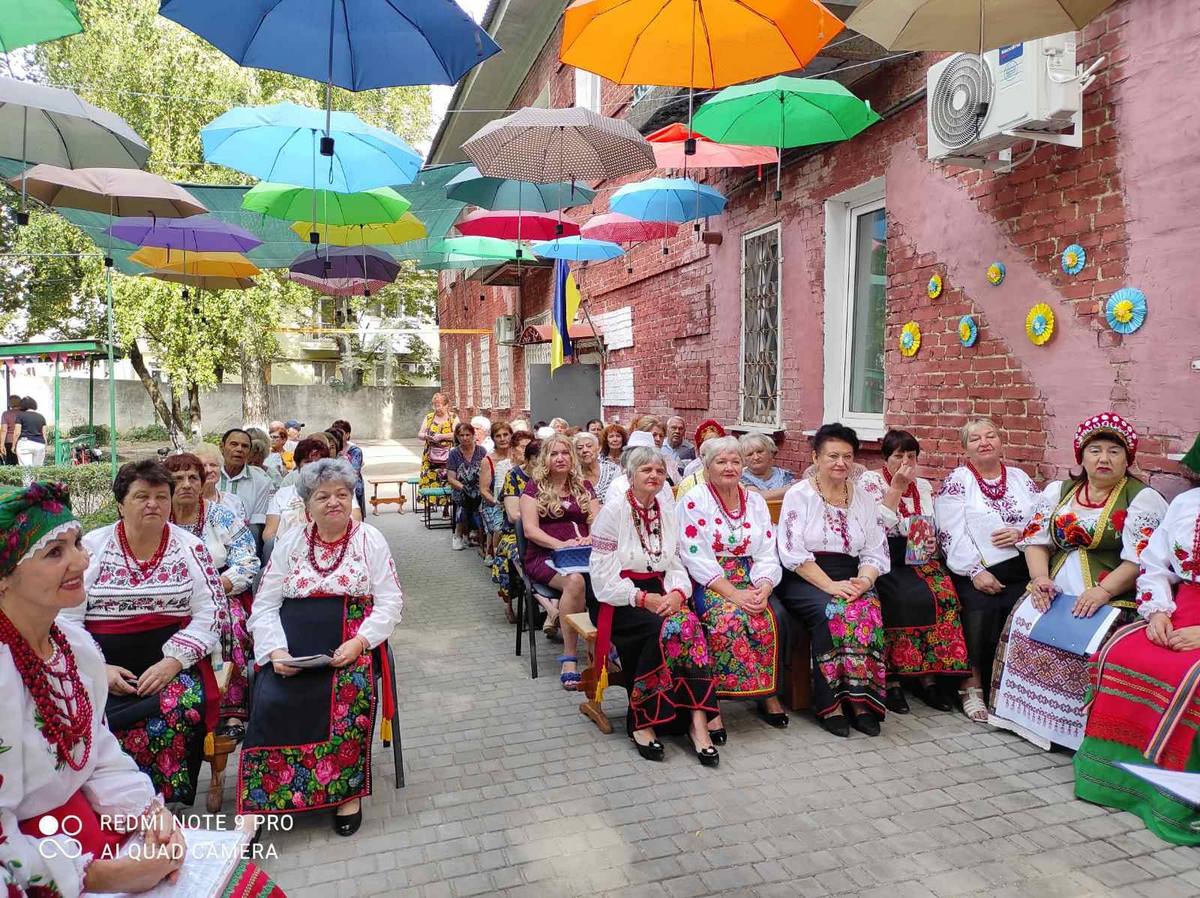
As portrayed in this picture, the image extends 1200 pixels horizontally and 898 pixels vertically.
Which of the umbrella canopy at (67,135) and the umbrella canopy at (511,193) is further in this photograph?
the umbrella canopy at (511,193)

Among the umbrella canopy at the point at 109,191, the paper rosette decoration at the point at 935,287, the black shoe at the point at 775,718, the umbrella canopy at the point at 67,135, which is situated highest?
the umbrella canopy at the point at 67,135

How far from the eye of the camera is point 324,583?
3.53 m

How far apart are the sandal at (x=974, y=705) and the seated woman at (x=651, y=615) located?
1499 millimetres

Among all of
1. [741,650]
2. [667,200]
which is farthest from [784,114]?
[741,650]

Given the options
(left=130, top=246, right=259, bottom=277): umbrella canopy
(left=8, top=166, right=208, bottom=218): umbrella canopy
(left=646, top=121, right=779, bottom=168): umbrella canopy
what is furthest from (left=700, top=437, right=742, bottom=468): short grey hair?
(left=130, top=246, right=259, bottom=277): umbrella canopy

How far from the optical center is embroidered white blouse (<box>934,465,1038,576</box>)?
445 centimetres

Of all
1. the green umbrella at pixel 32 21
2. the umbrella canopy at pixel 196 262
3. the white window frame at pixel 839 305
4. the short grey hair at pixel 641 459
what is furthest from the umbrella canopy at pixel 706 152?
the umbrella canopy at pixel 196 262

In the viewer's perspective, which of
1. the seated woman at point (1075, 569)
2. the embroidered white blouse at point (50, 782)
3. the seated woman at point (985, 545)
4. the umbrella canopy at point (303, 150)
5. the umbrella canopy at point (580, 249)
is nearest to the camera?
the embroidered white blouse at point (50, 782)

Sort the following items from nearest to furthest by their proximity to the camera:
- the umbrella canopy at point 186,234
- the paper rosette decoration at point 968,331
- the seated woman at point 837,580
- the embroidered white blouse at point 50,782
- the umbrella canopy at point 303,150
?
the embroidered white blouse at point 50,782 → the seated woman at point 837,580 → the paper rosette decoration at point 968,331 → the umbrella canopy at point 303,150 → the umbrella canopy at point 186,234

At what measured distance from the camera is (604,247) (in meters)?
9.62

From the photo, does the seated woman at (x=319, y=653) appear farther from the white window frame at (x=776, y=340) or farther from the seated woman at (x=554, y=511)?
the white window frame at (x=776, y=340)

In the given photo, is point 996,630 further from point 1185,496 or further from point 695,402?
→ point 695,402

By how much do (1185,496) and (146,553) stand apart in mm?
4625

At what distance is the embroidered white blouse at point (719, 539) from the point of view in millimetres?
4379
